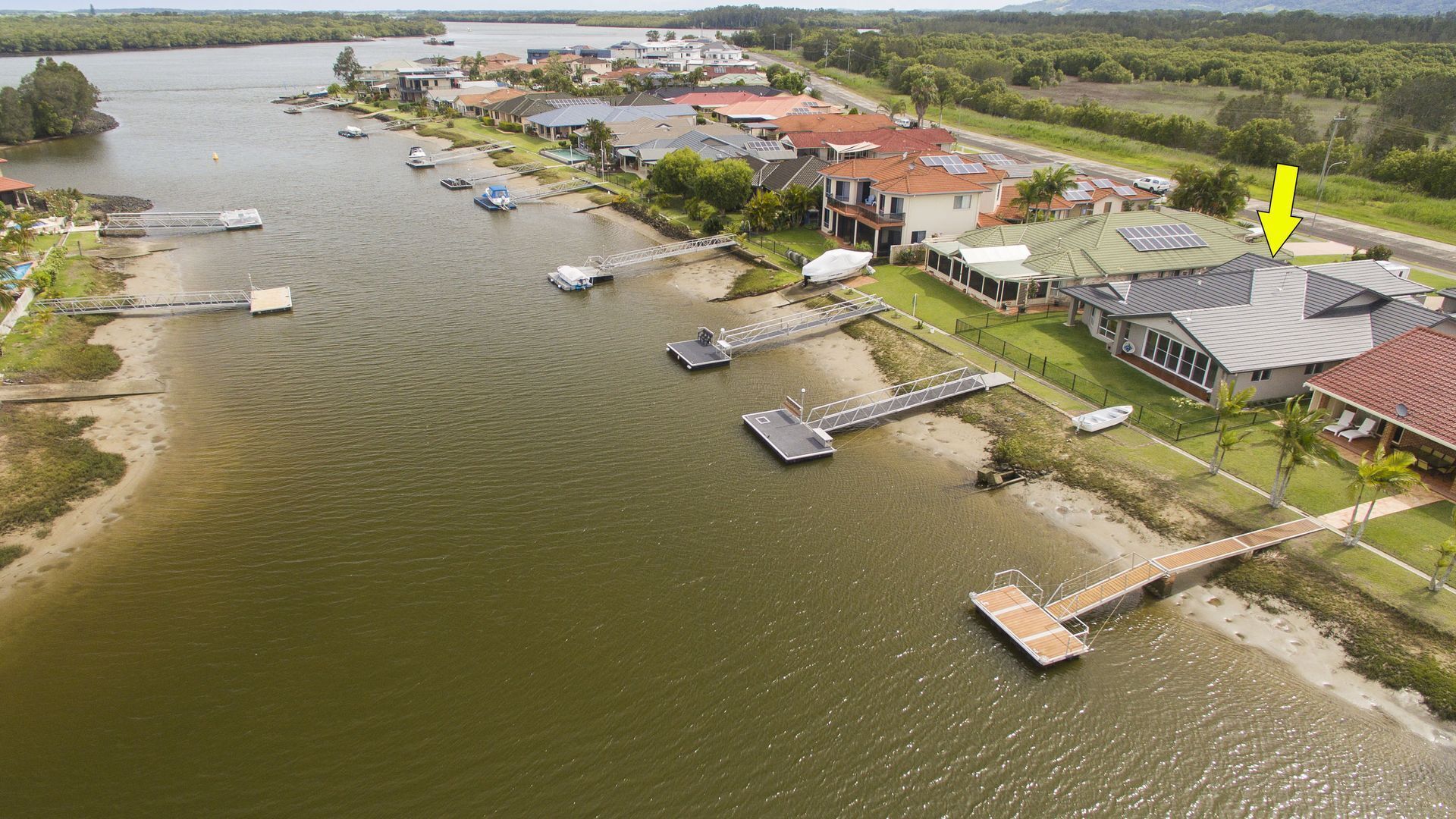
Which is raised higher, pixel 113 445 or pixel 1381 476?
pixel 1381 476

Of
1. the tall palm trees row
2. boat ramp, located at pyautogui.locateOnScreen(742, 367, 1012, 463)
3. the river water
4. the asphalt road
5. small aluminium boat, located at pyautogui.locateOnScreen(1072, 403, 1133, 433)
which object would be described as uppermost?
the tall palm trees row

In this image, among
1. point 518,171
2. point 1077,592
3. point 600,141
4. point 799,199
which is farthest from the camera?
point 518,171

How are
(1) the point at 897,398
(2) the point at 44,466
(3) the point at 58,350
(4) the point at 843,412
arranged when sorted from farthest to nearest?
(3) the point at 58,350 < (1) the point at 897,398 < (4) the point at 843,412 < (2) the point at 44,466

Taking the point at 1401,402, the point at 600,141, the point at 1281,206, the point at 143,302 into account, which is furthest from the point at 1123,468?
the point at 600,141

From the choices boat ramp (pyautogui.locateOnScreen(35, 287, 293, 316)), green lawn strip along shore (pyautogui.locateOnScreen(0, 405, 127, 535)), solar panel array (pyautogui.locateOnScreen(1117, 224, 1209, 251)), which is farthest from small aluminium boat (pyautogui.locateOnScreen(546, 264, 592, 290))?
solar panel array (pyautogui.locateOnScreen(1117, 224, 1209, 251))

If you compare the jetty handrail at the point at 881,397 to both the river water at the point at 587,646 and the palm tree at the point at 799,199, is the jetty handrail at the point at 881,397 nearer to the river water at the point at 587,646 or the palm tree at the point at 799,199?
the river water at the point at 587,646

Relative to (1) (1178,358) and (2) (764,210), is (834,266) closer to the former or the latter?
(2) (764,210)

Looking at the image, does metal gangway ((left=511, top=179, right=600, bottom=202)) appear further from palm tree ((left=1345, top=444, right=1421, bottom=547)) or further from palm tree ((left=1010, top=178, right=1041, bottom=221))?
palm tree ((left=1345, top=444, right=1421, bottom=547))
